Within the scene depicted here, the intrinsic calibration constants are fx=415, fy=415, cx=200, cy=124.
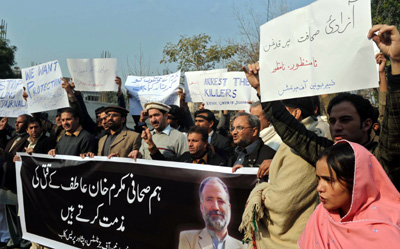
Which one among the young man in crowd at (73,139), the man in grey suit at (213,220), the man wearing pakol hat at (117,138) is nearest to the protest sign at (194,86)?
the man wearing pakol hat at (117,138)

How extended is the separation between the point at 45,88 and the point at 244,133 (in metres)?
3.32

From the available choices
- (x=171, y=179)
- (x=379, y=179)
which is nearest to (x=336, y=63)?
(x=379, y=179)

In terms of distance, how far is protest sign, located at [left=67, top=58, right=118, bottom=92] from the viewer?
19.9 feet

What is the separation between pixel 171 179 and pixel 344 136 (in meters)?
2.15

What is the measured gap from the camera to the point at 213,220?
351cm

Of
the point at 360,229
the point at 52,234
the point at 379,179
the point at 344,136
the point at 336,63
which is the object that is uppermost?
the point at 336,63

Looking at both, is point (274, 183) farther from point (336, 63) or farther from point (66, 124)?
point (66, 124)

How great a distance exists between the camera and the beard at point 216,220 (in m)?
3.44

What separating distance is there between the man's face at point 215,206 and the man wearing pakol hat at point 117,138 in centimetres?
163

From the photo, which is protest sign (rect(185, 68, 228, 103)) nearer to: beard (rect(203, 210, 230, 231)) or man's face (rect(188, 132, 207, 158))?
man's face (rect(188, 132, 207, 158))

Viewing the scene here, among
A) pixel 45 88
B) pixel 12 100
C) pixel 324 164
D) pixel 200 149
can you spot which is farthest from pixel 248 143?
pixel 12 100

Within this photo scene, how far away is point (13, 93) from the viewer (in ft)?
23.2

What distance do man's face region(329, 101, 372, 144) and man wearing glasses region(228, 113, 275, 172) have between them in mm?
1299

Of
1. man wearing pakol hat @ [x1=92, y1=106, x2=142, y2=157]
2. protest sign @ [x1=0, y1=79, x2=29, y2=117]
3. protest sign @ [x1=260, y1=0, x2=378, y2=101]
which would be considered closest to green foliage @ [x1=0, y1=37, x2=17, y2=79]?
protest sign @ [x1=0, y1=79, x2=29, y2=117]
